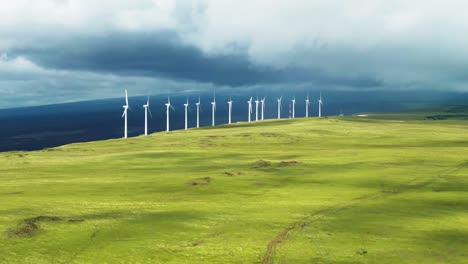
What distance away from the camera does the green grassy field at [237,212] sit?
4850 centimetres

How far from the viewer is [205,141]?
195000mm

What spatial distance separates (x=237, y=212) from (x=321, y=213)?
11277 mm

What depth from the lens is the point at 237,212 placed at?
219ft

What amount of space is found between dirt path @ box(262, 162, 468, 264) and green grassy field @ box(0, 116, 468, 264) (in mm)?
188

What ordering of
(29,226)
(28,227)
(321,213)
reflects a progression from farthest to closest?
(321,213), (29,226), (28,227)

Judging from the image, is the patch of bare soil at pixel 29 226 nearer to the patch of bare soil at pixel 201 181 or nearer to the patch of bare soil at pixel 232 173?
the patch of bare soil at pixel 201 181

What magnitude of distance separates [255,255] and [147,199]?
3203 cm

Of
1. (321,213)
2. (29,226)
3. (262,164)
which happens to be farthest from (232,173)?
(29,226)

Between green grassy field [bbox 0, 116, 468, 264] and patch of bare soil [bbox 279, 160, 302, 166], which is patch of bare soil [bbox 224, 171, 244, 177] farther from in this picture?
patch of bare soil [bbox 279, 160, 302, 166]

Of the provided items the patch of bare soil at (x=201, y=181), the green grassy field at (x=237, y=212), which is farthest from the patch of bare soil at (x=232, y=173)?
the patch of bare soil at (x=201, y=181)

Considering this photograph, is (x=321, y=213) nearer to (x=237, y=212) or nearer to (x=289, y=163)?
(x=237, y=212)

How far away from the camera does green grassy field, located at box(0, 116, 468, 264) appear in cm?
4850

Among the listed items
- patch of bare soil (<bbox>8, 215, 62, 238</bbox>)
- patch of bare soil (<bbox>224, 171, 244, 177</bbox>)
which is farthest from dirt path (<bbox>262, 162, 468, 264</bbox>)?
patch of bare soil (<bbox>224, 171, 244, 177</bbox>)

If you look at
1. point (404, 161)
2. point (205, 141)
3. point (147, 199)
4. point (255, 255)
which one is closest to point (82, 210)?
point (147, 199)
